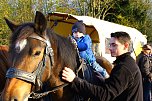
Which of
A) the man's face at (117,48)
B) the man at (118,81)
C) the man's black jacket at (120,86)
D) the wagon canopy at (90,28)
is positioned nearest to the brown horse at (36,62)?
the man at (118,81)

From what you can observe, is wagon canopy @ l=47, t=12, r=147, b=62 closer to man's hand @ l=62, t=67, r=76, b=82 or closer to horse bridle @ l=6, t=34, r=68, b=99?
man's hand @ l=62, t=67, r=76, b=82

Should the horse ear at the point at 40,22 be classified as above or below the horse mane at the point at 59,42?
above

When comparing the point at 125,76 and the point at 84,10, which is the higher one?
the point at 84,10

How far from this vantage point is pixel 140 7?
34.6m

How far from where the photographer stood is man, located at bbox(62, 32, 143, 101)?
3566 millimetres

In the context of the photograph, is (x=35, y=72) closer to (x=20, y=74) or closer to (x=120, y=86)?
(x=20, y=74)

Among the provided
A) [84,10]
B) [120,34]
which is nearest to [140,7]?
[84,10]

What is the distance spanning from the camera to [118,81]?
3547 mm

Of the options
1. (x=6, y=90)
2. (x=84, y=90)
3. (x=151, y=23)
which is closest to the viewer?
(x=6, y=90)

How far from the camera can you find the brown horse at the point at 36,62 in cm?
332

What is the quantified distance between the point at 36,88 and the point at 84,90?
576 millimetres

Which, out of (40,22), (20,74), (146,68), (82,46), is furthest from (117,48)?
(146,68)

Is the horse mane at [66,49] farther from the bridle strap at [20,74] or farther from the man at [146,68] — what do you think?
the man at [146,68]

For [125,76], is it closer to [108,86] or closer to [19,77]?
[108,86]
